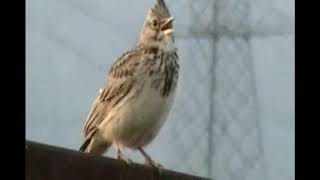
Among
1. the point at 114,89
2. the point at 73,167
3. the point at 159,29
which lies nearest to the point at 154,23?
the point at 159,29

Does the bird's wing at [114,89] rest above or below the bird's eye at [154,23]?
below

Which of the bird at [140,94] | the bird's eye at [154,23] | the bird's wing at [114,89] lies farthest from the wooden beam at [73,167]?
the bird's eye at [154,23]

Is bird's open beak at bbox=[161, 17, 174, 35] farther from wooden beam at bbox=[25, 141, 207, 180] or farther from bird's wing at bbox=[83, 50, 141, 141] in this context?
wooden beam at bbox=[25, 141, 207, 180]

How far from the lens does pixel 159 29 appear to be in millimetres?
4488

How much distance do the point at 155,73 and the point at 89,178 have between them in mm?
2166

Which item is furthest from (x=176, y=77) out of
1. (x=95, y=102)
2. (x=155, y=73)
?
(x=95, y=102)

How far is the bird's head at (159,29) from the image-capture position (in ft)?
14.6

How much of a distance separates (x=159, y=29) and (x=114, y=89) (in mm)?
367

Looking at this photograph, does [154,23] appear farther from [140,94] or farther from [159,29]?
[140,94]

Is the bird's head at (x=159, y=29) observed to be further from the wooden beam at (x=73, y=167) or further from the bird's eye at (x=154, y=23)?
the wooden beam at (x=73, y=167)
